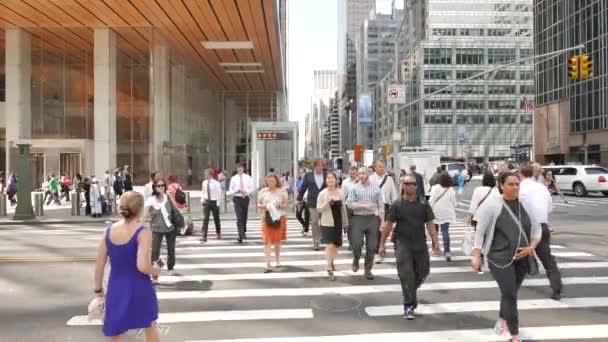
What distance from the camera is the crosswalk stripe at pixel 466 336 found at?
18.0ft

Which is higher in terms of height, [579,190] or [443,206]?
[443,206]

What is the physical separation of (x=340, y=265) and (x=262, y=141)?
47.7ft

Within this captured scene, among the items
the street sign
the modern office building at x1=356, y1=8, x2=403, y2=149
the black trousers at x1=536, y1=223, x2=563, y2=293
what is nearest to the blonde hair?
the black trousers at x1=536, y1=223, x2=563, y2=293

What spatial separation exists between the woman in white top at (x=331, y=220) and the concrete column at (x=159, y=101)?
24.3 metres

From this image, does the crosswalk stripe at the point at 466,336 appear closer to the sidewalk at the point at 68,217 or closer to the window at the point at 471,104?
the sidewalk at the point at 68,217

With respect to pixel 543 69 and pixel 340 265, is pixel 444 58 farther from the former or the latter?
Result: pixel 340 265

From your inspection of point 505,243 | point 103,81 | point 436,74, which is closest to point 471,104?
point 436,74

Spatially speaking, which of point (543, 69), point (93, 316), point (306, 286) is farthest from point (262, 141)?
point (543, 69)

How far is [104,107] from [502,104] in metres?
80.4

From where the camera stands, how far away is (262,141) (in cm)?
2358

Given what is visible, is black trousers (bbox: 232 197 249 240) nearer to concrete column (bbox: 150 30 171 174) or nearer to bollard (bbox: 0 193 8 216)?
bollard (bbox: 0 193 8 216)

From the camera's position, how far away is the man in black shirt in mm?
6164

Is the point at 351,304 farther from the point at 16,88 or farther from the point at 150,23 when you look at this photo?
the point at 16,88

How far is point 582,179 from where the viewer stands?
2761 cm
